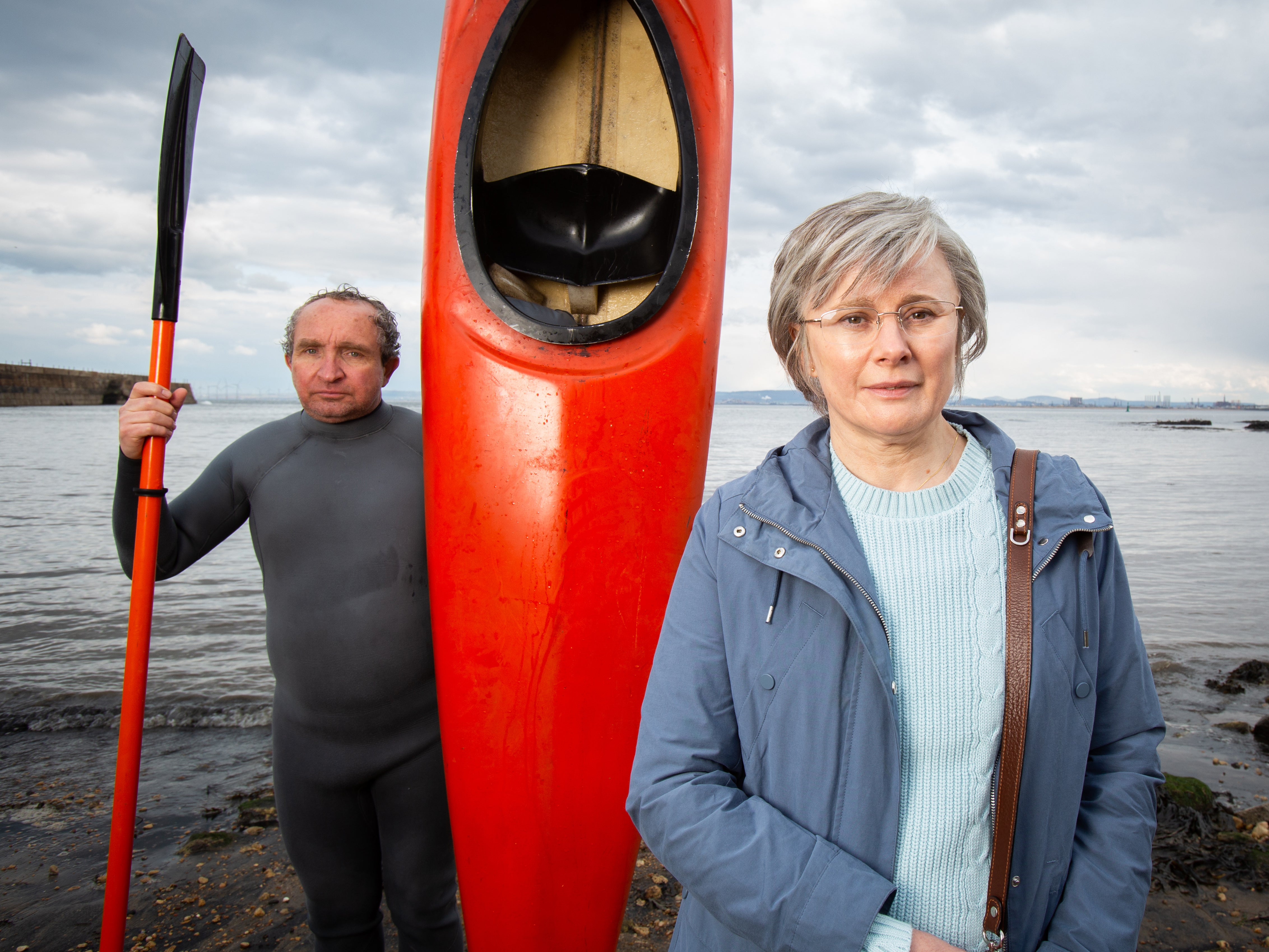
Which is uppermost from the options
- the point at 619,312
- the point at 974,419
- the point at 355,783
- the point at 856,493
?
the point at 619,312

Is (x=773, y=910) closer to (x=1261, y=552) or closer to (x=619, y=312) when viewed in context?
(x=619, y=312)

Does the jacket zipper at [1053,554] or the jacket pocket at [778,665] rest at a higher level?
the jacket zipper at [1053,554]

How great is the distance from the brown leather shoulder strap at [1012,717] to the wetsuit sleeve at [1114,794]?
0.26ft

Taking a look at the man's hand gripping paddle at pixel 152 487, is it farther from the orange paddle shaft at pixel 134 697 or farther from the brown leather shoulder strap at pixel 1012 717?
the brown leather shoulder strap at pixel 1012 717

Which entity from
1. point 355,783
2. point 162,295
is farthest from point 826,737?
point 162,295

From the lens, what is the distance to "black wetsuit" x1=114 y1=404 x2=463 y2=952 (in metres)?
1.93

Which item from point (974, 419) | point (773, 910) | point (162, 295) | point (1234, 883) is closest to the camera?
point (773, 910)

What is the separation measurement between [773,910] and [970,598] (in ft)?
1.68

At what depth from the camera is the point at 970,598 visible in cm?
112

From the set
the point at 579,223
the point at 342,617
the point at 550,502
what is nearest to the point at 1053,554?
the point at 550,502

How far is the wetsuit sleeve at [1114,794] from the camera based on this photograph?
1047mm

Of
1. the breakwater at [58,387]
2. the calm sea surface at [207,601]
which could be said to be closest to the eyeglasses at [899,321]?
the calm sea surface at [207,601]

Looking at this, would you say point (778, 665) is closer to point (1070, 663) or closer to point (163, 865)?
point (1070, 663)

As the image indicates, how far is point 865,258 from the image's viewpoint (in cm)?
114
